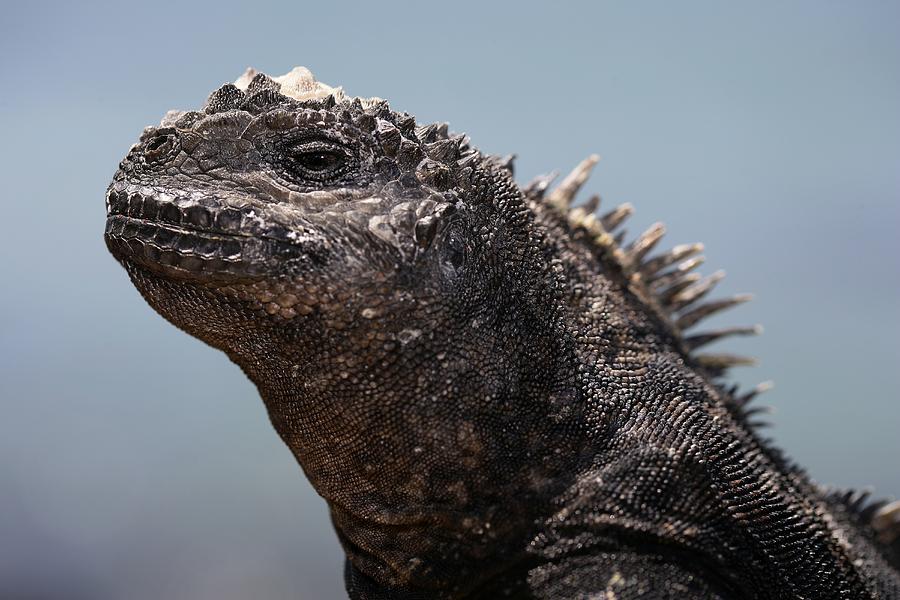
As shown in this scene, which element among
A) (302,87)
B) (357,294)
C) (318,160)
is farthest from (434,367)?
(302,87)

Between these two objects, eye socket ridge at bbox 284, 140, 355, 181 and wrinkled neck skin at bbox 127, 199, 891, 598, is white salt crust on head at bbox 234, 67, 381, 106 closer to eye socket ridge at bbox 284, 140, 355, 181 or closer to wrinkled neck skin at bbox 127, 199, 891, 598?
eye socket ridge at bbox 284, 140, 355, 181

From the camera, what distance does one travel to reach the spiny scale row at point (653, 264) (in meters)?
3.35

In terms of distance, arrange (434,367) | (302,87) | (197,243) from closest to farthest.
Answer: (197,243) < (434,367) < (302,87)

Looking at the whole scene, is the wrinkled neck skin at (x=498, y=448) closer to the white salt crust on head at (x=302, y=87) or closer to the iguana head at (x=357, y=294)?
the iguana head at (x=357, y=294)

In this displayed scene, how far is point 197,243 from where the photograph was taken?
2479 millimetres

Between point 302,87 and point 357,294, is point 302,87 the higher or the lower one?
the higher one

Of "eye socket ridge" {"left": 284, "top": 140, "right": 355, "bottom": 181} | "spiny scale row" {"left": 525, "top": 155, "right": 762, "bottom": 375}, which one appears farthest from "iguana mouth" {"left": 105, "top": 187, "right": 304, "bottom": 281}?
"spiny scale row" {"left": 525, "top": 155, "right": 762, "bottom": 375}

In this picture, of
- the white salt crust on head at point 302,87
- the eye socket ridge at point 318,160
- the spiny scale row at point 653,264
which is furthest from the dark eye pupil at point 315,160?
the spiny scale row at point 653,264

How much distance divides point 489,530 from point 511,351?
0.58 metres

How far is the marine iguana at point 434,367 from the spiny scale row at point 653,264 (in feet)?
1.41

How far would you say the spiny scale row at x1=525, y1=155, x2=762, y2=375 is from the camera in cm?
335

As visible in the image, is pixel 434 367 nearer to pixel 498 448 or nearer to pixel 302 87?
pixel 498 448

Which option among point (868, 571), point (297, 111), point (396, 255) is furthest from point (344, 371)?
point (868, 571)

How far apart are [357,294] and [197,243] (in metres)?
0.49
